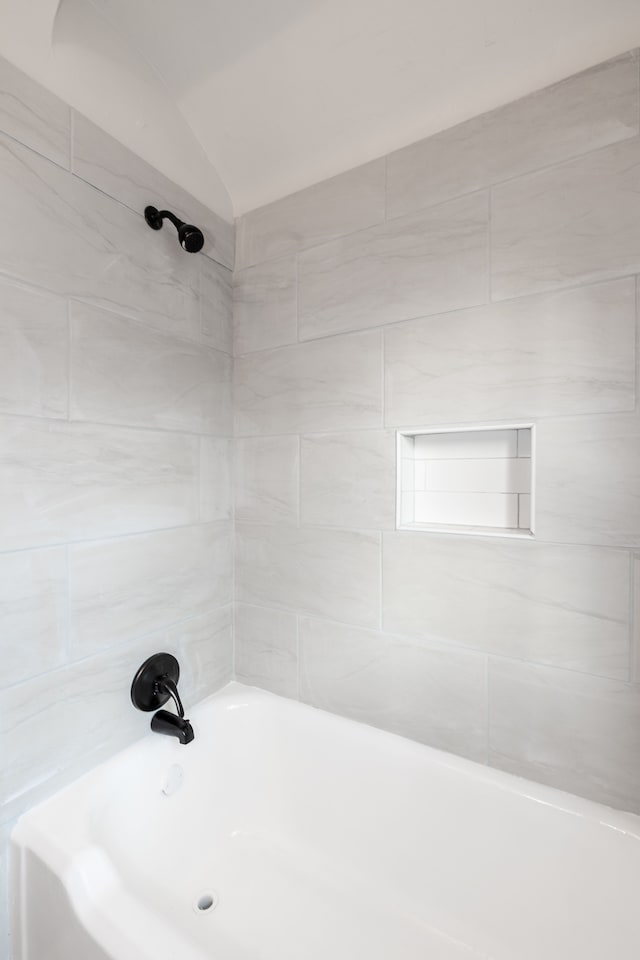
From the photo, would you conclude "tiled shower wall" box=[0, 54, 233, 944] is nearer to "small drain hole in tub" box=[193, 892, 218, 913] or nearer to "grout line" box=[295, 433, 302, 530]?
"grout line" box=[295, 433, 302, 530]

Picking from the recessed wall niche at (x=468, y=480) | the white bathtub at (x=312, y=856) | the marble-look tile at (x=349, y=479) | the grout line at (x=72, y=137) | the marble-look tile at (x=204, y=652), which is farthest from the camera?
the marble-look tile at (x=204, y=652)

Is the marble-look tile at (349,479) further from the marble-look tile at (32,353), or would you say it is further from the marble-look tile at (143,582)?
the marble-look tile at (32,353)

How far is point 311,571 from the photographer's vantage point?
1.51 metres

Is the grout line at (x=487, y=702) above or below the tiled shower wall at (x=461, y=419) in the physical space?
below

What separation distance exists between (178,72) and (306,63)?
0.37 meters

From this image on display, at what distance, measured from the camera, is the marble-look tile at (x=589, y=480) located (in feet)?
3.43

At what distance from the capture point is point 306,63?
124 centimetres

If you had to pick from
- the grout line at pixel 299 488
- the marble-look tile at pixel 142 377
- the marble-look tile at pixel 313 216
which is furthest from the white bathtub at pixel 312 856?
the marble-look tile at pixel 313 216

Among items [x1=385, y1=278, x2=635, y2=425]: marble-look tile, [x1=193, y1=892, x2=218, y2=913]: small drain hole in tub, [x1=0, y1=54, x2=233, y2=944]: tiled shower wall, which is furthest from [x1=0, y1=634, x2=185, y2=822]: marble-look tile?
[x1=385, y1=278, x2=635, y2=425]: marble-look tile

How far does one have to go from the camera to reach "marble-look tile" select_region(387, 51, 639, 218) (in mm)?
1055

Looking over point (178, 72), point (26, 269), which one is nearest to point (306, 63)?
point (178, 72)

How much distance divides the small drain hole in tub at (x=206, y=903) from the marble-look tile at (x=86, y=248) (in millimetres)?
1612

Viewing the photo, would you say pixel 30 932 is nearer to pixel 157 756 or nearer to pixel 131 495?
pixel 157 756

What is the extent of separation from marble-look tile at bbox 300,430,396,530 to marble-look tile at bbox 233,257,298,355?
0.39m
